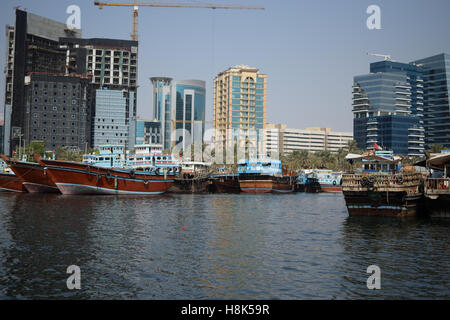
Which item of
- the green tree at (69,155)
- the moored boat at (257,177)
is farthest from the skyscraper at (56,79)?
the moored boat at (257,177)

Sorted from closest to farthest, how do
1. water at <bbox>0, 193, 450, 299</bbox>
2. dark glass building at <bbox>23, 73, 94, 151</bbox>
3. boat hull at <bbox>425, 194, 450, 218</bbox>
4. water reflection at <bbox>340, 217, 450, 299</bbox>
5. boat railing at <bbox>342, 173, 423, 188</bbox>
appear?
1. water at <bbox>0, 193, 450, 299</bbox>
2. water reflection at <bbox>340, 217, 450, 299</bbox>
3. boat railing at <bbox>342, 173, 423, 188</bbox>
4. boat hull at <bbox>425, 194, 450, 218</bbox>
5. dark glass building at <bbox>23, 73, 94, 151</bbox>

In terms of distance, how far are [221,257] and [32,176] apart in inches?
2402

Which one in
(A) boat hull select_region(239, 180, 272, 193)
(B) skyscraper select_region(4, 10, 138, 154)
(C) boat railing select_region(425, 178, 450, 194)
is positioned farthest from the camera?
(B) skyscraper select_region(4, 10, 138, 154)

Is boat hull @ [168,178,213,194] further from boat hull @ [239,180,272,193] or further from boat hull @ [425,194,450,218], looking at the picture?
boat hull @ [425,194,450,218]

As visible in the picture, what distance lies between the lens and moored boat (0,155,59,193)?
73.1 metres

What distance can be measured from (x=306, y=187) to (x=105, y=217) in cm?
8355

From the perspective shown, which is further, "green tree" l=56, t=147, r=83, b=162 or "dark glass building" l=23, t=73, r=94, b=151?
"dark glass building" l=23, t=73, r=94, b=151

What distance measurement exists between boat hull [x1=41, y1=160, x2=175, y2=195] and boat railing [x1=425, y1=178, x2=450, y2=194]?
48.2 meters

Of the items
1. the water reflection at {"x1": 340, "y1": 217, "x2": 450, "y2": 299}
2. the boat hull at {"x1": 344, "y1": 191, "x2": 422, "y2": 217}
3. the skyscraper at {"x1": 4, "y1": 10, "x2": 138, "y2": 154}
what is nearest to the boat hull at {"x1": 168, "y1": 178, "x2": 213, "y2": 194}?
the boat hull at {"x1": 344, "y1": 191, "x2": 422, "y2": 217}

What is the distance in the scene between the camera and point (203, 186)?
102m

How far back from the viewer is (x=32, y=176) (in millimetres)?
75812

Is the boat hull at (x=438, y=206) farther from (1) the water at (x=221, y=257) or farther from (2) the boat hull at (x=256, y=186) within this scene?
(2) the boat hull at (x=256, y=186)

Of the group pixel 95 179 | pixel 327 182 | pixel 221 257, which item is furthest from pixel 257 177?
pixel 221 257
